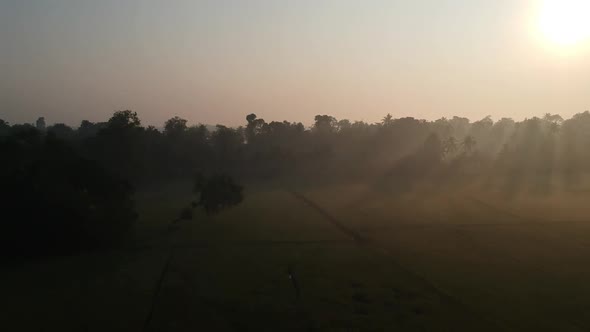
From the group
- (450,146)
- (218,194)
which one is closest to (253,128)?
(450,146)

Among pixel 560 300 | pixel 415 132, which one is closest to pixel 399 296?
pixel 560 300

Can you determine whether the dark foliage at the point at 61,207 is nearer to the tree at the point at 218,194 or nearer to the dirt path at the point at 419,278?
the tree at the point at 218,194

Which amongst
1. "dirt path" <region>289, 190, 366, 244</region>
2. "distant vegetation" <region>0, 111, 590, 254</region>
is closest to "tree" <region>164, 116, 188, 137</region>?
"distant vegetation" <region>0, 111, 590, 254</region>

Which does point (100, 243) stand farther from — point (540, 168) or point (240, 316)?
point (540, 168)

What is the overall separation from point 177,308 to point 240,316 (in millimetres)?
4193

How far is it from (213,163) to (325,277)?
85.4 m

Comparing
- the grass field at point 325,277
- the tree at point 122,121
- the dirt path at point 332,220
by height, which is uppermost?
the tree at point 122,121

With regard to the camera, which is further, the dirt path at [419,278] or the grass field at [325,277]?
the grass field at [325,277]

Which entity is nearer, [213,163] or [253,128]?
[213,163]

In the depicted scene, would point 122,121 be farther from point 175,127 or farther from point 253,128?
point 253,128

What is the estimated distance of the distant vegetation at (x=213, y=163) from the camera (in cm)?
4266

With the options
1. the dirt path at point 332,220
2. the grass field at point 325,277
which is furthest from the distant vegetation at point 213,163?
the dirt path at point 332,220

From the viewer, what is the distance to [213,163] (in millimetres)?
115875

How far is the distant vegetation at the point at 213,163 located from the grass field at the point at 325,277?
3.68 m
